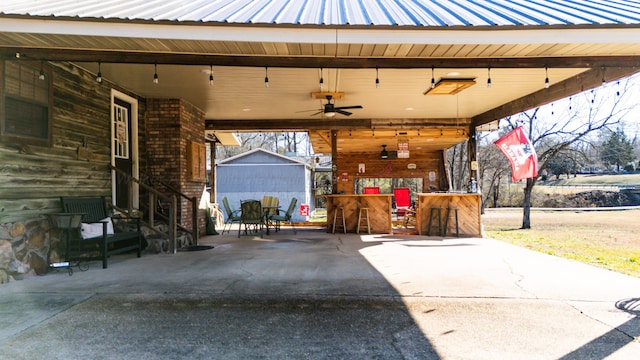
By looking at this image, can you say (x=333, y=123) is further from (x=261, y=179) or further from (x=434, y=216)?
(x=261, y=179)

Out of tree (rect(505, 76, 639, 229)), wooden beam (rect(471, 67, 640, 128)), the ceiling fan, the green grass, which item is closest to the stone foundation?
the ceiling fan

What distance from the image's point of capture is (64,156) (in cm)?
560

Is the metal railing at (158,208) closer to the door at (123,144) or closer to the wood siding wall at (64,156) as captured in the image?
the door at (123,144)

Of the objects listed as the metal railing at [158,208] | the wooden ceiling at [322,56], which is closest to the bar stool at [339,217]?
the wooden ceiling at [322,56]

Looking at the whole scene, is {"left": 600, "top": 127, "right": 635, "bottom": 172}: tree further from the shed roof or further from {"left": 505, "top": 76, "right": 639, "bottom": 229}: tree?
the shed roof

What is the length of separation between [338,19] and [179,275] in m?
3.34

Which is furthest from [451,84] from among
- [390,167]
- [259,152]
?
[259,152]

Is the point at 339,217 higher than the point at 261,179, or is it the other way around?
the point at 261,179

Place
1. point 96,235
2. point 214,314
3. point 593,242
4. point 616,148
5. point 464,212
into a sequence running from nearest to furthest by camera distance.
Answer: point 214,314, point 96,235, point 464,212, point 593,242, point 616,148

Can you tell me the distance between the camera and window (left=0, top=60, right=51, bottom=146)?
4.69 meters

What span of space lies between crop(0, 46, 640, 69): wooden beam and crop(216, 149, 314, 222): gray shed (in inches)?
579

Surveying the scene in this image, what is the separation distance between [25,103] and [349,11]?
157 inches

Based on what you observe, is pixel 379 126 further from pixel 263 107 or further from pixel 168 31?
pixel 168 31

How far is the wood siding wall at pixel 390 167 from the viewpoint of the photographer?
57.8 ft
